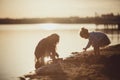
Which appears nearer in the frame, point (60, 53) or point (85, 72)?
point (85, 72)

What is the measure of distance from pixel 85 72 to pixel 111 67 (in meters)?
0.28

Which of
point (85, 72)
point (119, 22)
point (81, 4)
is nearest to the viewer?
point (85, 72)

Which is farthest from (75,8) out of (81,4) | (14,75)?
(14,75)

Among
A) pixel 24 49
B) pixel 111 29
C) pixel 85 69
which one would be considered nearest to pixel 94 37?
pixel 85 69

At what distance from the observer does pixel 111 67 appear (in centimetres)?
426

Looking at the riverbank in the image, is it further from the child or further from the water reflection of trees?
the water reflection of trees

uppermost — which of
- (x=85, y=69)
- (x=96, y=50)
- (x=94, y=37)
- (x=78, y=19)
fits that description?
(x=78, y=19)

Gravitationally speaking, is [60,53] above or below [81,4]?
below

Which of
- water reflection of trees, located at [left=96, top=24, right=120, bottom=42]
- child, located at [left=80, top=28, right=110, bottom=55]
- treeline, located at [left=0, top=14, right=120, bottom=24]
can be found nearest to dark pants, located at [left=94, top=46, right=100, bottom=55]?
child, located at [left=80, top=28, right=110, bottom=55]

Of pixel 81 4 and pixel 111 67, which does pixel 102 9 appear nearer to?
pixel 81 4

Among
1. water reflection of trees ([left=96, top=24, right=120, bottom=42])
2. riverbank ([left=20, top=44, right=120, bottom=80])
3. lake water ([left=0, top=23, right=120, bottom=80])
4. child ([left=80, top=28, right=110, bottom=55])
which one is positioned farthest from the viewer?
water reflection of trees ([left=96, top=24, right=120, bottom=42])

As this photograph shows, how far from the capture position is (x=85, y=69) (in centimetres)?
427

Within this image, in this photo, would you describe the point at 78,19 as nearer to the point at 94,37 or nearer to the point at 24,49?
the point at 94,37

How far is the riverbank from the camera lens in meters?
4.15
